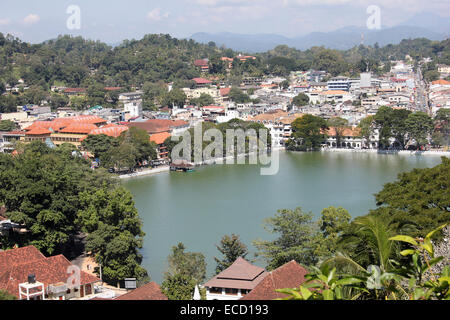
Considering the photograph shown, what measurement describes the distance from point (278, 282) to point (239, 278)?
0.69 m

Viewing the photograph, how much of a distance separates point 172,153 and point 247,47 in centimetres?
5727

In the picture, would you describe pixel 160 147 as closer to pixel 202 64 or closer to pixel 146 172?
pixel 146 172

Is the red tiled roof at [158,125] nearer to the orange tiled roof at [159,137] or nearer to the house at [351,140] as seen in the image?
the orange tiled roof at [159,137]

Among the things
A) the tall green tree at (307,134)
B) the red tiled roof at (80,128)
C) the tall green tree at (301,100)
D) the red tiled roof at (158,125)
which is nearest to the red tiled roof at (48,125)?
the red tiled roof at (80,128)

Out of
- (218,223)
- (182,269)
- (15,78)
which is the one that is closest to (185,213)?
(218,223)

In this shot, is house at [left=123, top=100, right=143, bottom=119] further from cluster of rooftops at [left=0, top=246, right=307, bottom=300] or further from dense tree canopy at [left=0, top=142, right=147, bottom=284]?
cluster of rooftops at [left=0, top=246, right=307, bottom=300]

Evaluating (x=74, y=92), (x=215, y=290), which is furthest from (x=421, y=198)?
(x=74, y=92)

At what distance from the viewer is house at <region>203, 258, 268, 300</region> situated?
4379 mm

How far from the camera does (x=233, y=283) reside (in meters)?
4.43

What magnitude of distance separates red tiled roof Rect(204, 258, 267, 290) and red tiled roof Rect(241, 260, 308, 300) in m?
0.44

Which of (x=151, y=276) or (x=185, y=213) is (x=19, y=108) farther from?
(x=151, y=276)

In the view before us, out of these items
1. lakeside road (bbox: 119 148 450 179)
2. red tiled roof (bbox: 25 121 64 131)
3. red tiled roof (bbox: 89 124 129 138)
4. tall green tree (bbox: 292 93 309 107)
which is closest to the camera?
lakeside road (bbox: 119 148 450 179)

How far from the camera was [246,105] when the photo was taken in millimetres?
20828

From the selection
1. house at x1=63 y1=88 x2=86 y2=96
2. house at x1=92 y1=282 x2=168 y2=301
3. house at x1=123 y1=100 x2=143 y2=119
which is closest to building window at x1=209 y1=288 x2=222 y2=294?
house at x1=92 y1=282 x2=168 y2=301
